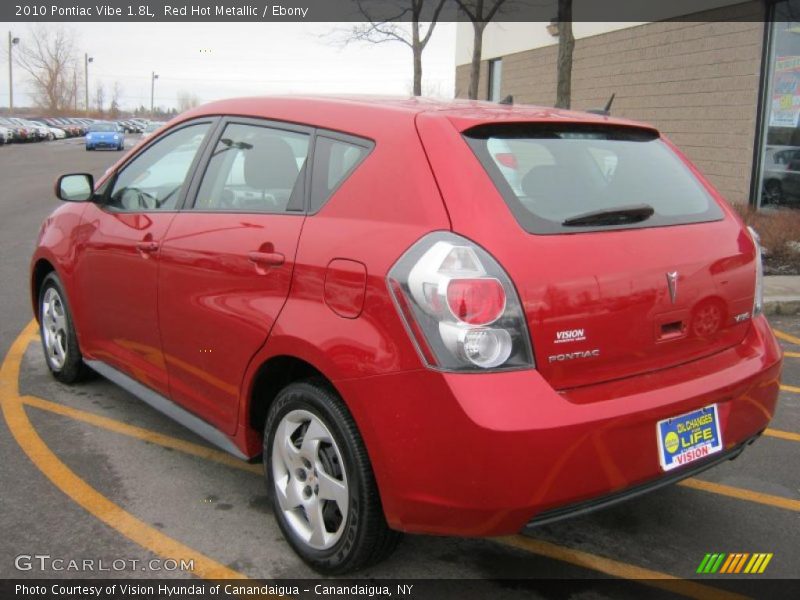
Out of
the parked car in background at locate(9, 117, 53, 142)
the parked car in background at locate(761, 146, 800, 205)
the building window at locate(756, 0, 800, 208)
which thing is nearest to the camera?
the building window at locate(756, 0, 800, 208)

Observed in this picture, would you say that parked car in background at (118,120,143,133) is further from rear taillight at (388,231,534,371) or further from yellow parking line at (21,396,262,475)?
rear taillight at (388,231,534,371)

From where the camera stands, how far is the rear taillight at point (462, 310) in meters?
2.29

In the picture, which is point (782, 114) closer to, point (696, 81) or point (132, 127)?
point (696, 81)

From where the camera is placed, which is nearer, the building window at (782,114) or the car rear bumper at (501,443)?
the car rear bumper at (501,443)

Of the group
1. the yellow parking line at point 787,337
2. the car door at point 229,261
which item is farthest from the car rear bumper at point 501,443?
the yellow parking line at point 787,337

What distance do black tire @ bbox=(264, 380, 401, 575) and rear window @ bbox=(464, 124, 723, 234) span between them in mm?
913

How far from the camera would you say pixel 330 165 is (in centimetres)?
289

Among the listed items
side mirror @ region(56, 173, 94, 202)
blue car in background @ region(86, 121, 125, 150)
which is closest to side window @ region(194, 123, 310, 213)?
side mirror @ region(56, 173, 94, 202)

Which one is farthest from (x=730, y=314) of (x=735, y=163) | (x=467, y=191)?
(x=735, y=163)

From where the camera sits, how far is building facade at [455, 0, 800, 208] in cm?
1269

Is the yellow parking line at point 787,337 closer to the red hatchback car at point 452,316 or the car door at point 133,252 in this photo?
the red hatchback car at point 452,316

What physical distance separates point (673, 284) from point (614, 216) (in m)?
0.31

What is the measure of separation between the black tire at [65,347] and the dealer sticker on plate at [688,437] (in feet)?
→ 11.6

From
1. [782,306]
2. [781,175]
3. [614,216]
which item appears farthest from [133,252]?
[781,175]
